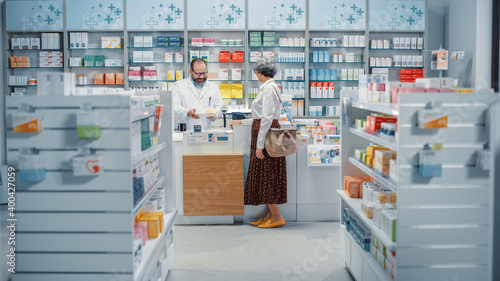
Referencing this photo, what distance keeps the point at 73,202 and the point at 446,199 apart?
210 centimetres

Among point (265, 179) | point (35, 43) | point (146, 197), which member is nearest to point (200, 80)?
point (265, 179)

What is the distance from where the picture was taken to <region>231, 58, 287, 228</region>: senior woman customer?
516 centimetres

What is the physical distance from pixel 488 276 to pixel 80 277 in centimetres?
235

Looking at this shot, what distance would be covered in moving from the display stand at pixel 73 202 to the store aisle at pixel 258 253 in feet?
4.57

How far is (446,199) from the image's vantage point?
2906mm

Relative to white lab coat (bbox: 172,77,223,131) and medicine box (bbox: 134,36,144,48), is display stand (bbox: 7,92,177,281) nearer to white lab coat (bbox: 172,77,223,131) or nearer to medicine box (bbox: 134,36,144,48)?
white lab coat (bbox: 172,77,223,131)

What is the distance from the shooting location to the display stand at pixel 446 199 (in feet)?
9.30

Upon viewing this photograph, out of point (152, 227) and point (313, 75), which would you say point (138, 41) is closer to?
point (313, 75)

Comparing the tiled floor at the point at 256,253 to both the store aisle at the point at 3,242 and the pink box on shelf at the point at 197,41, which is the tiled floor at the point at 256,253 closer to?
the store aisle at the point at 3,242

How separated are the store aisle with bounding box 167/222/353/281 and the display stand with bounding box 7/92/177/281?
1394mm

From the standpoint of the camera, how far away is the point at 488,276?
298 centimetres

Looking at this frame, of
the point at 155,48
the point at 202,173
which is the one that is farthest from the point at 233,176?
the point at 155,48

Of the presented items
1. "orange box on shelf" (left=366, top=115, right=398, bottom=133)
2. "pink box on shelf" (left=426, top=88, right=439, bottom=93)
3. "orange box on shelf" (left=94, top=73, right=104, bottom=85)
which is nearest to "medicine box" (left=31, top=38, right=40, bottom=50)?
"orange box on shelf" (left=94, top=73, right=104, bottom=85)

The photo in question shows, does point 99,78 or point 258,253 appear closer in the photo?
point 258,253
